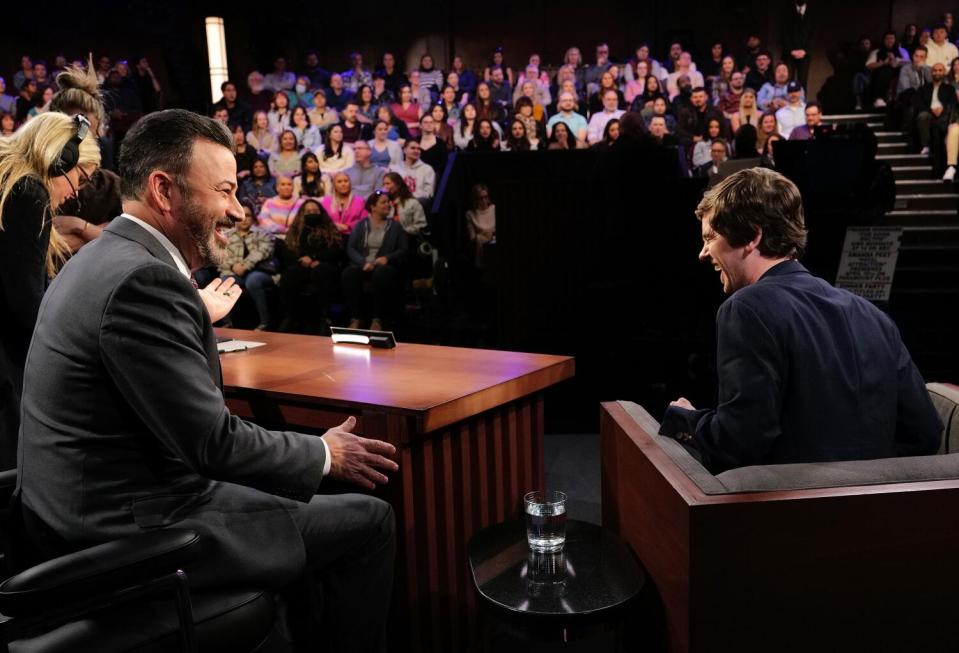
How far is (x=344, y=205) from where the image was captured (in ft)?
23.4

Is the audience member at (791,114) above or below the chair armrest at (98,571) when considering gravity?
above

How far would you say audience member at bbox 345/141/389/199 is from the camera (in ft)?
25.1

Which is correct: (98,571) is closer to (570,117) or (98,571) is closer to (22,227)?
(22,227)

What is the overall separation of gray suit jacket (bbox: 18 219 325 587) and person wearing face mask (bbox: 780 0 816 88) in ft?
36.6

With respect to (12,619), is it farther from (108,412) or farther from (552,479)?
(552,479)

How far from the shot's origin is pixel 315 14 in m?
14.3

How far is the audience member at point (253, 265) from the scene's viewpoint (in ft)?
21.4

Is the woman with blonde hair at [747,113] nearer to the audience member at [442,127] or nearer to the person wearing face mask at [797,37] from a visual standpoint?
the person wearing face mask at [797,37]

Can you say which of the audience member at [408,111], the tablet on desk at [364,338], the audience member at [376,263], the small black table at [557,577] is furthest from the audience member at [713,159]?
the small black table at [557,577]

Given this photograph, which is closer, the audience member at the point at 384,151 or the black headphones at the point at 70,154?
the black headphones at the point at 70,154

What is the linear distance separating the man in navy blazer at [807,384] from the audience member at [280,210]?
18.8 ft

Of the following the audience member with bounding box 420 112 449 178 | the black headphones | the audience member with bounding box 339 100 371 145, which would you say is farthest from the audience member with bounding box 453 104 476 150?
the black headphones

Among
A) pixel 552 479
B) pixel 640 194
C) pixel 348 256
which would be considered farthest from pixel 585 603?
pixel 348 256

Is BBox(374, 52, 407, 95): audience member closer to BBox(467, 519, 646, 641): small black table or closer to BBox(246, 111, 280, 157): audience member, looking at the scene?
BBox(246, 111, 280, 157): audience member
